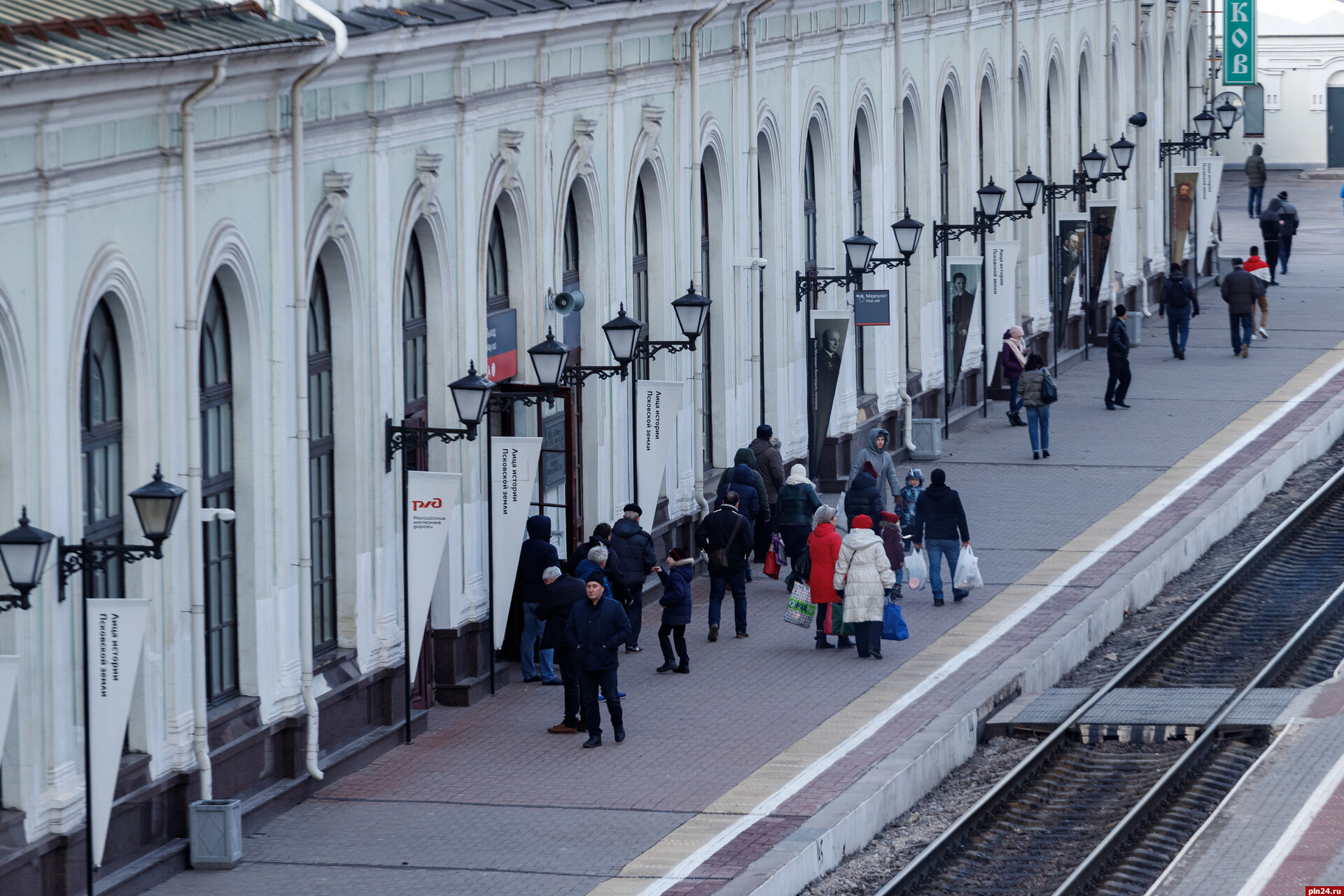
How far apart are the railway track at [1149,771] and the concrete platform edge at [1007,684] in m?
0.54

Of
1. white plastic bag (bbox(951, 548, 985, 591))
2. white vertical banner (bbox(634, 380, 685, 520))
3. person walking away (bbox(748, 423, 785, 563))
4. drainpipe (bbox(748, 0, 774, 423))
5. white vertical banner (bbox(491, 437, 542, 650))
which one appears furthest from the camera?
drainpipe (bbox(748, 0, 774, 423))

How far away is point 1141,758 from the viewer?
65.3ft

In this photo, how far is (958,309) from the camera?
34.0 meters

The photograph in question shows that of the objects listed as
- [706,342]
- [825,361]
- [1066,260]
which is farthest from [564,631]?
[1066,260]

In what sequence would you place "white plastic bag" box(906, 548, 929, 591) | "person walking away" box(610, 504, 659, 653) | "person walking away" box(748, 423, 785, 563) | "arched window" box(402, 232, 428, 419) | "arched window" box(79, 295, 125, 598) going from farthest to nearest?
"person walking away" box(748, 423, 785, 563)
"white plastic bag" box(906, 548, 929, 591)
"person walking away" box(610, 504, 659, 653)
"arched window" box(402, 232, 428, 419)
"arched window" box(79, 295, 125, 598)

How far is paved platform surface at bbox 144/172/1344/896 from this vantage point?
1655 centimetres

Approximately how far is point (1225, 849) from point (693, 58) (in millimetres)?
10880

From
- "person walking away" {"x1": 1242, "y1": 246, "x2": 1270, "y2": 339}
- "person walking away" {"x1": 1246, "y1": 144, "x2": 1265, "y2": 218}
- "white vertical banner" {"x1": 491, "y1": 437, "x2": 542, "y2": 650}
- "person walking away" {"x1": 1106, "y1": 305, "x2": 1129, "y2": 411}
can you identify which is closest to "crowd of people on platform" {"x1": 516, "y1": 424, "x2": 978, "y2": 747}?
"white vertical banner" {"x1": 491, "y1": 437, "x2": 542, "y2": 650}

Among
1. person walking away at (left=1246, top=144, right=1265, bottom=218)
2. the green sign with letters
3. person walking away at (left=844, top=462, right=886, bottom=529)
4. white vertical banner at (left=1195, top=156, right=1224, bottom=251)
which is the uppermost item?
the green sign with letters

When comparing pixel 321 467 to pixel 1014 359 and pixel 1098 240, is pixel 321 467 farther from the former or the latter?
pixel 1098 240

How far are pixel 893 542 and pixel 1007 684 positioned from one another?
3113 mm

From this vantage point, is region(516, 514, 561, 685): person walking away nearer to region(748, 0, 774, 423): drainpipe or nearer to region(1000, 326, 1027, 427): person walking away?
region(748, 0, 774, 423): drainpipe

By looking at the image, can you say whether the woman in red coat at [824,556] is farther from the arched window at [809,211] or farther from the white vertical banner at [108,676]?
the white vertical banner at [108,676]

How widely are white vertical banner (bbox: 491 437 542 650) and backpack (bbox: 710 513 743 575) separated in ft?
8.20
